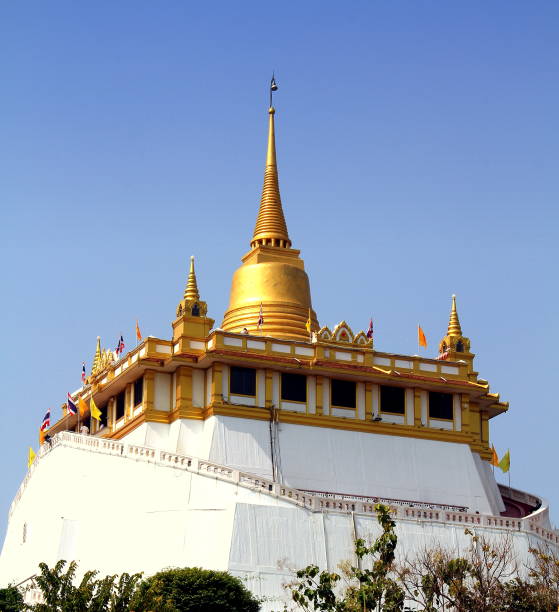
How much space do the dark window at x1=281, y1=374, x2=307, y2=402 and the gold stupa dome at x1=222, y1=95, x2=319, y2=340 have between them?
450 cm

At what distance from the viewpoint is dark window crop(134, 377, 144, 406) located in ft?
236

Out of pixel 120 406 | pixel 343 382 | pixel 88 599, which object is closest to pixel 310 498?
pixel 343 382

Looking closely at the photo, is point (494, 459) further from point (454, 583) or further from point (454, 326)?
point (454, 583)

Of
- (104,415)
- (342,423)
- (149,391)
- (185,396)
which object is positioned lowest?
(342,423)

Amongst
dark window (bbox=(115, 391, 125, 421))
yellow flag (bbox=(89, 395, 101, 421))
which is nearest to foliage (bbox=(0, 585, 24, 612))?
yellow flag (bbox=(89, 395, 101, 421))

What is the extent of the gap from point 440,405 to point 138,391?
14.0m

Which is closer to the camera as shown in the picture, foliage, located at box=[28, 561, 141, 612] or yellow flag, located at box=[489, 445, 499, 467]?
foliage, located at box=[28, 561, 141, 612]

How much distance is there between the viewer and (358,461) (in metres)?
70.4

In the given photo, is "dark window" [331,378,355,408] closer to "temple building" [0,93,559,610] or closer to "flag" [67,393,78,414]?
"temple building" [0,93,559,610]

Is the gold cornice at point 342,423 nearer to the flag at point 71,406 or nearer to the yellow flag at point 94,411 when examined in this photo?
the yellow flag at point 94,411

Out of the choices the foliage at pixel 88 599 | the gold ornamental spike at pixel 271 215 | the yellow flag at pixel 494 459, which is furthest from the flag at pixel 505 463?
the foliage at pixel 88 599

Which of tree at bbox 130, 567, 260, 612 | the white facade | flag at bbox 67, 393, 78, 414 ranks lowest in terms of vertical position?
tree at bbox 130, 567, 260, 612

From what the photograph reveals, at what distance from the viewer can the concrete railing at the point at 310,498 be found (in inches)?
2458

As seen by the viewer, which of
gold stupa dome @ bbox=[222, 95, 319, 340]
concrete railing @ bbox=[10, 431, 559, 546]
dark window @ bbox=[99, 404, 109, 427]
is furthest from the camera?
dark window @ bbox=[99, 404, 109, 427]
